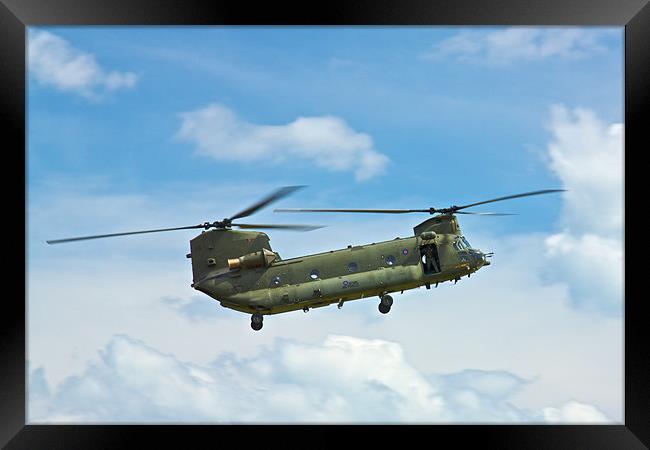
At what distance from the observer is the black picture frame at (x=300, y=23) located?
1256 centimetres

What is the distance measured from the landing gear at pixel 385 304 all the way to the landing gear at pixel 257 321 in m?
2.48

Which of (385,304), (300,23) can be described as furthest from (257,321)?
(300,23)

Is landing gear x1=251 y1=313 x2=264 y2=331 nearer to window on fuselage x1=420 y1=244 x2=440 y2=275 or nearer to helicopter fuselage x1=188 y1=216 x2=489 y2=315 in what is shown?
helicopter fuselage x1=188 y1=216 x2=489 y2=315

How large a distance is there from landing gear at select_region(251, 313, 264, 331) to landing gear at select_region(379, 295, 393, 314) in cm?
248

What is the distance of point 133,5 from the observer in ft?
41.1

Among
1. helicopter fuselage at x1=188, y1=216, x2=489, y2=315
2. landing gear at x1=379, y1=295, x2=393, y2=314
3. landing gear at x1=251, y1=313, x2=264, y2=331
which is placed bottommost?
landing gear at x1=251, y1=313, x2=264, y2=331

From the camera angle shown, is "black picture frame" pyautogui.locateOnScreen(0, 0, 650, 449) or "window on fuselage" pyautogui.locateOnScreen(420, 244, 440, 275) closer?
"black picture frame" pyautogui.locateOnScreen(0, 0, 650, 449)

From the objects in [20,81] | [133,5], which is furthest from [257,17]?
[20,81]

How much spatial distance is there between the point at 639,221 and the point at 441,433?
167 inches

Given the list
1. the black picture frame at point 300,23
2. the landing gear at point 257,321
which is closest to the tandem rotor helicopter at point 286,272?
the landing gear at point 257,321

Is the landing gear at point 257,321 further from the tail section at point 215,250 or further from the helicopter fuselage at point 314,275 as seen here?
the tail section at point 215,250

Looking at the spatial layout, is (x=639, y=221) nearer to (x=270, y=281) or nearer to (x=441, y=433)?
(x=441, y=433)

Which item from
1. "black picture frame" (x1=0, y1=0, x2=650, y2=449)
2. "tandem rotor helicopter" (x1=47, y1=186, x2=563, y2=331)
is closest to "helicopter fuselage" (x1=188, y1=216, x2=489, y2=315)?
"tandem rotor helicopter" (x1=47, y1=186, x2=563, y2=331)

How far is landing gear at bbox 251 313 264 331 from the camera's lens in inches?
685
